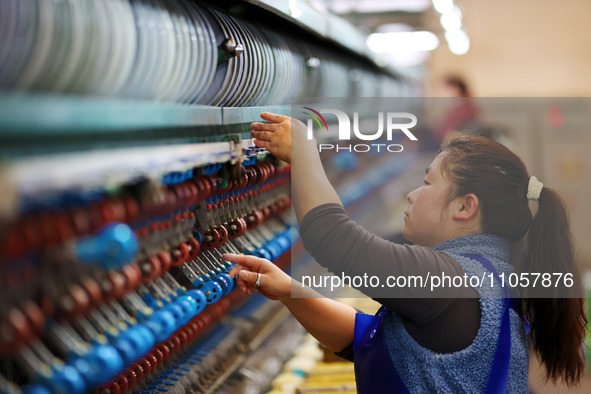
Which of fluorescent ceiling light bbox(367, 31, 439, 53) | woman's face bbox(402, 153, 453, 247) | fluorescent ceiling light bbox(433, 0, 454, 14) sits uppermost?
fluorescent ceiling light bbox(433, 0, 454, 14)

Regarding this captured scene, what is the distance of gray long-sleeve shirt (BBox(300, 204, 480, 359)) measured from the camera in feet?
5.51

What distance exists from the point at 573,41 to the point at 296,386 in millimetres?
7619

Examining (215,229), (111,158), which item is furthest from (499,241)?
(111,158)

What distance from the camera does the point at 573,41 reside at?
9.12 m

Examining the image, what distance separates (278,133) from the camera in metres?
1.81

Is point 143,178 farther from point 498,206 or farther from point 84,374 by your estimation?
point 498,206

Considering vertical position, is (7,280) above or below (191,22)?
below

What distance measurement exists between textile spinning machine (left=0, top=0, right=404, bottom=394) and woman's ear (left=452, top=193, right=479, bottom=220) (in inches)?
23.7

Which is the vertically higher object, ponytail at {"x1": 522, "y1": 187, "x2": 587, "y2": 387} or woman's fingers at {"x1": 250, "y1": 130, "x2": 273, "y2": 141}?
woman's fingers at {"x1": 250, "y1": 130, "x2": 273, "y2": 141}

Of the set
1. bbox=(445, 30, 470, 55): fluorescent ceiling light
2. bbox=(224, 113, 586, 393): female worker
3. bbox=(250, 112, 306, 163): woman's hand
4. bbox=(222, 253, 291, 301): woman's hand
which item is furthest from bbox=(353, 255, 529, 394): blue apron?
bbox=(445, 30, 470, 55): fluorescent ceiling light

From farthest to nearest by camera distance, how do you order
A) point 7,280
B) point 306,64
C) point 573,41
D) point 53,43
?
point 573,41
point 306,64
point 53,43
point 7,280

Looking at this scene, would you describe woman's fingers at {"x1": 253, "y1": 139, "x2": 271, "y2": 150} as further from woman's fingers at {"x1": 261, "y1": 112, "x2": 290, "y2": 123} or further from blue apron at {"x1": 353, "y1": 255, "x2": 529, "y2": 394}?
blue apron at {"x1": 353, "y1": 255, "x2": 529, "y2": 394}

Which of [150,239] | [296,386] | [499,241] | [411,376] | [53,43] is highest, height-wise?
[53,43]

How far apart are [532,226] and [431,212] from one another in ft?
0.99
